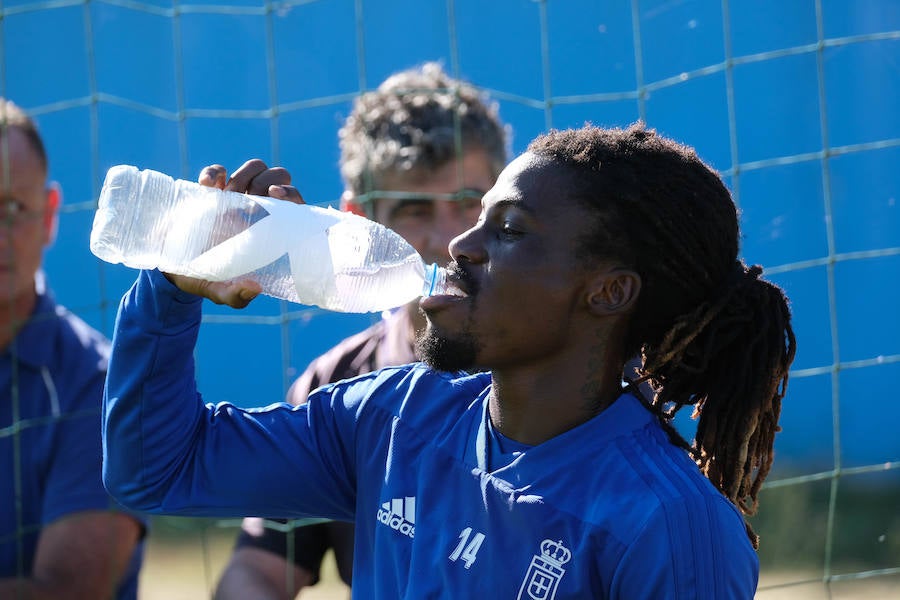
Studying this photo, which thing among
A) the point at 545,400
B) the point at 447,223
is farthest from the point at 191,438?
the point at 447,223

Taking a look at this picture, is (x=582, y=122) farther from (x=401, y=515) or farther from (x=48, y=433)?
(x=401, y=515)

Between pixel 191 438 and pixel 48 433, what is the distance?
135cm

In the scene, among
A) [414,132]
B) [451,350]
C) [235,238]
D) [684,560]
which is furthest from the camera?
[414,132]

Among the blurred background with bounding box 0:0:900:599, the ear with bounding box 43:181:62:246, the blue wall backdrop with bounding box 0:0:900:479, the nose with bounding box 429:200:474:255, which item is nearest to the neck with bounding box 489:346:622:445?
the nose with bounding box 429:200:474:255

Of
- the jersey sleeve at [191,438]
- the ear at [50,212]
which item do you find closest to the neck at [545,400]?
the jersey sleeve at [191,438]

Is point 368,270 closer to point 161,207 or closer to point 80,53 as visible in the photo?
point 161,207

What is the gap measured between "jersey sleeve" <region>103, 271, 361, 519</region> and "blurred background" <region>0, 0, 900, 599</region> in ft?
5.79

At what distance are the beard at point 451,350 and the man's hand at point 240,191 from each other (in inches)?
11.8

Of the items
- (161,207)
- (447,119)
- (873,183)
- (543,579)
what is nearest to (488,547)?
(543,579)

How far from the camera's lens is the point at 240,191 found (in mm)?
2088

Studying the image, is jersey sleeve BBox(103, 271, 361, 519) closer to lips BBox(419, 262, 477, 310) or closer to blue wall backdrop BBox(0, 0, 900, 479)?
lips BBox(419, 262, 477, 310)

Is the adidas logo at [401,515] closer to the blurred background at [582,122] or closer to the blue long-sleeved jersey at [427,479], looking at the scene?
the blue long-sleeved jersey at [427,479]

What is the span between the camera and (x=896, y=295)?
445 cm

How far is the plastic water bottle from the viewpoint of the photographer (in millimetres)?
2094
